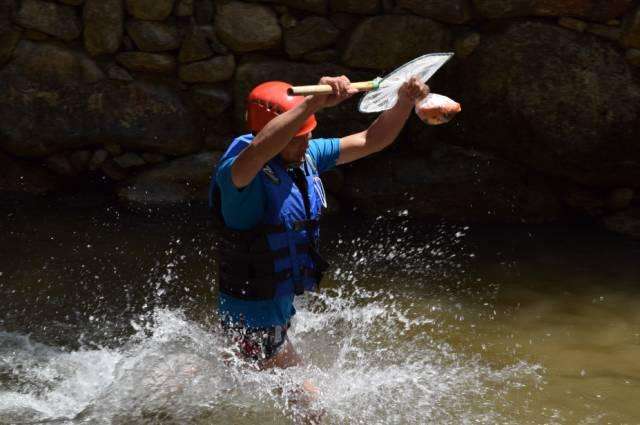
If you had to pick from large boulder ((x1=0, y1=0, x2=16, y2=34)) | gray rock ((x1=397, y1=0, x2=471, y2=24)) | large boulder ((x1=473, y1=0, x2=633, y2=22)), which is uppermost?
large boulder ((x1=0, y1=0, x2=16, y2=34))

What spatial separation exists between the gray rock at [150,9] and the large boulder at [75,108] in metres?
0.48

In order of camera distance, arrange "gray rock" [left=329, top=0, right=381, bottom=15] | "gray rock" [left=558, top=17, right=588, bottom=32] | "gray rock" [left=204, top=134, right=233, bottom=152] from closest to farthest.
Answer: "gray rock" [left=558, top=17, right=588, bottom=32] < "gray rock" [left=329, top=0, right=381, bottom=15] < "gray rock" [left=204, top=134, right=233, bottom=152]

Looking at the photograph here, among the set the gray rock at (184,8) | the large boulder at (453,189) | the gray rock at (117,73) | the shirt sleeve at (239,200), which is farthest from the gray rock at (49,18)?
the shirt sleeve at (239,200)

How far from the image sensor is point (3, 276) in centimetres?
470

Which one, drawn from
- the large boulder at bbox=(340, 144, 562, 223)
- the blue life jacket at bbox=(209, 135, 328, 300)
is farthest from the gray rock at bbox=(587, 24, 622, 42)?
the blue life jacket at bbox=(209, 135, 328, 300)

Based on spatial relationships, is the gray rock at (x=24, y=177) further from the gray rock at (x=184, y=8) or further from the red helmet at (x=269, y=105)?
the red helmet at (x=269, y=105)

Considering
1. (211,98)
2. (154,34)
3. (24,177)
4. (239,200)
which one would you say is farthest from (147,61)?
(239,200)

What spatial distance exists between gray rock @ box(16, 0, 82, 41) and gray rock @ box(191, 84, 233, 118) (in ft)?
2.99

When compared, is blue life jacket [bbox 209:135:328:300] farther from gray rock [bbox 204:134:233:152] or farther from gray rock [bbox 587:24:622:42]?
gray rock [bbox 587:24:622:42]

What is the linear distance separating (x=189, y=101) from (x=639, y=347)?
3430mm

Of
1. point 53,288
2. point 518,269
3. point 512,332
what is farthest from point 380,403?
point 53,288

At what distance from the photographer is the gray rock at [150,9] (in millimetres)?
5535

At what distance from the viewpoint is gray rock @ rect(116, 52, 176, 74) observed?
566cm

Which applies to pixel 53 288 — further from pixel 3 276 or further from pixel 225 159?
pixel 225 159
